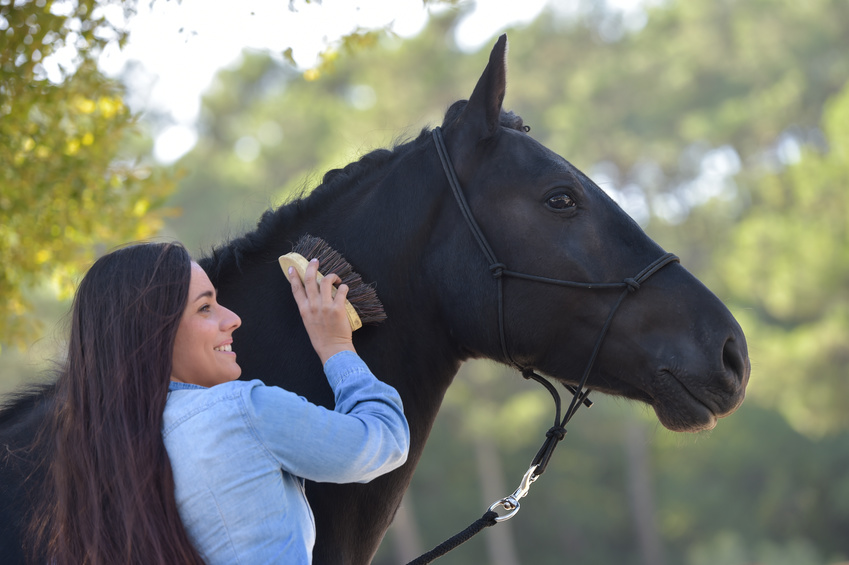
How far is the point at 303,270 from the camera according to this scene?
8.07 feet

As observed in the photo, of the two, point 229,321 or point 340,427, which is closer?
point 340,427

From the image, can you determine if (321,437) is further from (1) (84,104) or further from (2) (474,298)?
(1) (84,104)

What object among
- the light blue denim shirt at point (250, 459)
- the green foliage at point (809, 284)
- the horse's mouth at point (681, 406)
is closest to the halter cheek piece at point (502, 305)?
the horse's mouth at point (681, 406)

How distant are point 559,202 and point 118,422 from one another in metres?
1.56

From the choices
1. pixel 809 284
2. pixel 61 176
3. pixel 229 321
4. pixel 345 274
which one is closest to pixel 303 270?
pixel 345 274

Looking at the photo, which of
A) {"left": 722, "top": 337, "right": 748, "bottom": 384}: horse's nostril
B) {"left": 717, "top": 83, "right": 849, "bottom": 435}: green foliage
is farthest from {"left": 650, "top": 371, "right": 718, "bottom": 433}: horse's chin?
{"left": 717, "top": 83, "right": 849, "bottom": 435}: green foliage

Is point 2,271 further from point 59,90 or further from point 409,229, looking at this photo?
point 409,229

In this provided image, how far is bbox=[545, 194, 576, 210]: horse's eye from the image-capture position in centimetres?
260

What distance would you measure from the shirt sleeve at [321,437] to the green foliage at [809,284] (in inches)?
554

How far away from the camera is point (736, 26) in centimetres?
2686

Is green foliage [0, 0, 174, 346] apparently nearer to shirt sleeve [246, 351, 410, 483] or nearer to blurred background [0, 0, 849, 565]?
shirt sleeve [246, 351, 410, 483]

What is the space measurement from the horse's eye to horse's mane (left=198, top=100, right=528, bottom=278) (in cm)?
41

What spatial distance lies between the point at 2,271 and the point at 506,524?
22447 millimetres

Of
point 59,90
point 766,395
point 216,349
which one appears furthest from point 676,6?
point 216,349
